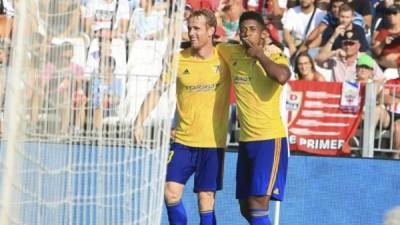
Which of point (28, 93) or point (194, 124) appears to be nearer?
point (28, 93)

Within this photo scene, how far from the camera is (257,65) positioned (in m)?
8.30

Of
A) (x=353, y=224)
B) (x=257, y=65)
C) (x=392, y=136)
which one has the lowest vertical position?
(x=353, y=224)

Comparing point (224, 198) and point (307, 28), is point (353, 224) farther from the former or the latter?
point (307, 28)

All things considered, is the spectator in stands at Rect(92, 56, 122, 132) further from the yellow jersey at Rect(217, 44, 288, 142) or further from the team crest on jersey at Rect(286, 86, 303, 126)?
the team crest on jersey at Rect(286, 86, 303, 126)

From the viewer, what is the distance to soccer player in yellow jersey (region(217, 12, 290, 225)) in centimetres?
830

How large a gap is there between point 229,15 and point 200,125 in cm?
474

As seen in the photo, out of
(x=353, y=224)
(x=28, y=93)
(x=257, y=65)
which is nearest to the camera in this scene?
(x=28, y=93)

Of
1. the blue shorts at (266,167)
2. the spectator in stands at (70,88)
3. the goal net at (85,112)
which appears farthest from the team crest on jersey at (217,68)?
the spectator in stands at (70,88)

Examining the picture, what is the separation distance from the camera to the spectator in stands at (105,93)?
22.9 ft

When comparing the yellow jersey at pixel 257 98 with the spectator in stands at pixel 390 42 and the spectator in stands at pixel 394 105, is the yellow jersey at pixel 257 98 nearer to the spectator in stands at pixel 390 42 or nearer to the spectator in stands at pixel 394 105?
the spectator in stands at pixel 394 105

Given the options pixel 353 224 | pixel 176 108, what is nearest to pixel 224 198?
pixel 353 224

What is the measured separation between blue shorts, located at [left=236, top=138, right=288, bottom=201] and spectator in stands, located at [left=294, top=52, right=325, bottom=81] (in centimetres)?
391

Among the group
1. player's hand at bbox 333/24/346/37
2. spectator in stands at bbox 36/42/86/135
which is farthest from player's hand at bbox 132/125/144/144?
player's hand at bbox 333/24/346/37

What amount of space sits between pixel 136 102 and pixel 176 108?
155 cm
